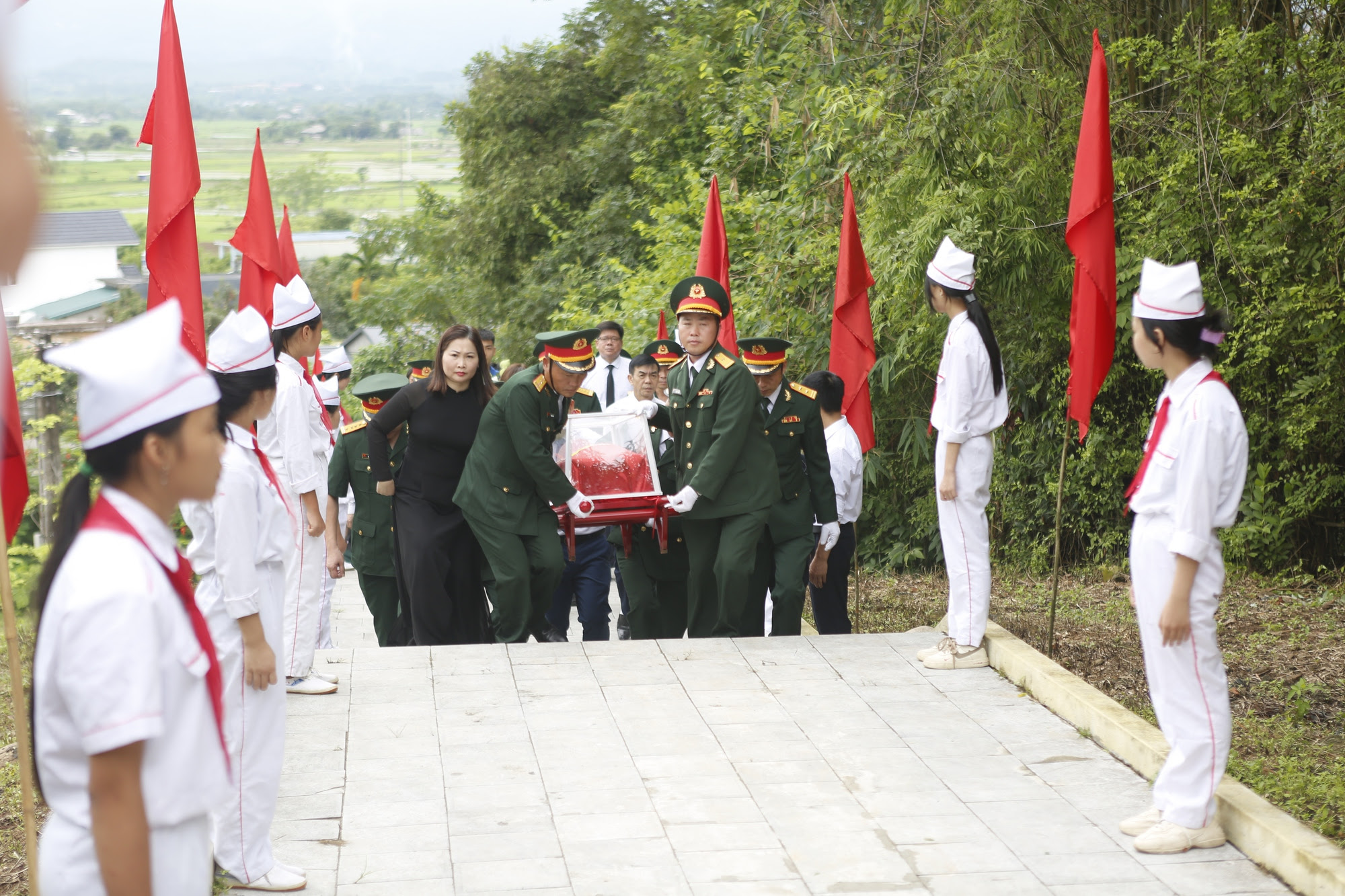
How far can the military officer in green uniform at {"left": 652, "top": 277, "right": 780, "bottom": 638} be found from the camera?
7305mm

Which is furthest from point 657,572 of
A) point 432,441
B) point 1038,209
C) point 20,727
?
point 20,727

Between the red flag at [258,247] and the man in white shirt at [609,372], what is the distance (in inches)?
118

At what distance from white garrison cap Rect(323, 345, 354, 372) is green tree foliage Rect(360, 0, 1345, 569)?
Result: 14.0 ft

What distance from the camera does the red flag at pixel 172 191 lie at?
661 cm

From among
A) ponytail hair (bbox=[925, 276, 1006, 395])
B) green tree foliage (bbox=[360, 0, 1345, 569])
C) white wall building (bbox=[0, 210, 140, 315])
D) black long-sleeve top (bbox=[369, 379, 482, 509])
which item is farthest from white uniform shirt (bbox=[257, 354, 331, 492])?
white wall building (bbox=[0, 210, 140, 315])

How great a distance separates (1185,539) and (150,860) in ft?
11.0

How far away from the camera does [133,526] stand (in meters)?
2.36

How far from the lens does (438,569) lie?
744 cm

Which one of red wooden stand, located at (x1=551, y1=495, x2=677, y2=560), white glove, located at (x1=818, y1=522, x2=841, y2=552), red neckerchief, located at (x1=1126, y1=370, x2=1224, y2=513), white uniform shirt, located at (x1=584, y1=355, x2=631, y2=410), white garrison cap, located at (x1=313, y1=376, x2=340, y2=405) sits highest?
red neckerchief, located at (x1=1126, y1=370, x2=1224, y2=513)

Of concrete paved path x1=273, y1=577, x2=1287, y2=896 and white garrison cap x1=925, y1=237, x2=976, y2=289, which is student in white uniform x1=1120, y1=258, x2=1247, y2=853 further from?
white garrison cap x1=925, y1=237, x2=976, y2=289

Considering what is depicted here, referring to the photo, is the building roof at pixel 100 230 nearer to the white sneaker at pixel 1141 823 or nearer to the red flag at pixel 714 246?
the red flag at pixel 714 246

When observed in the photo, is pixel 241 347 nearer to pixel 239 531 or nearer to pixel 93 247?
pixel 239 531

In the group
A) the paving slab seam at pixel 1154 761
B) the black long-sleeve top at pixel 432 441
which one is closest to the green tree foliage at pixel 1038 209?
the paving slab seam at pixel 1154 761

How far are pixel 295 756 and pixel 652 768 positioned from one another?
157 centimetres
